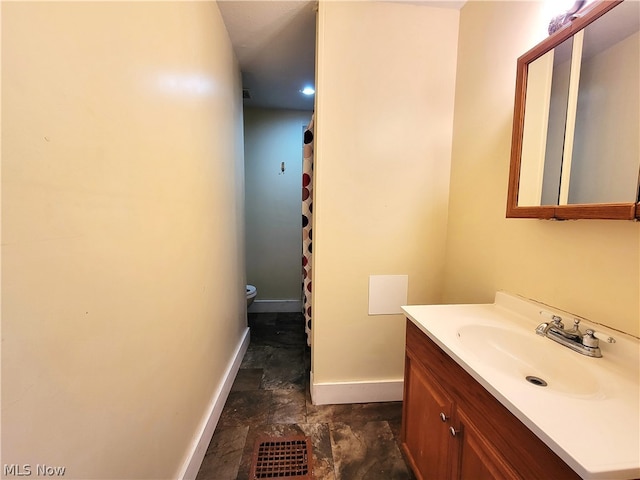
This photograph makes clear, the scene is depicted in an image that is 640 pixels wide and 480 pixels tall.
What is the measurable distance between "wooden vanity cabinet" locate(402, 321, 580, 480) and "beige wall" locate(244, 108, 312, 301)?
2.24 metres

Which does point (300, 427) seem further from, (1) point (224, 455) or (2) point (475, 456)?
(2) point (475, 456)

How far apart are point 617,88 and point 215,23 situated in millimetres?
1886

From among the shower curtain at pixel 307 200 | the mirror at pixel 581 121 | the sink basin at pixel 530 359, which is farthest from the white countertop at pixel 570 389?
the shower curtain at pixel 307 200

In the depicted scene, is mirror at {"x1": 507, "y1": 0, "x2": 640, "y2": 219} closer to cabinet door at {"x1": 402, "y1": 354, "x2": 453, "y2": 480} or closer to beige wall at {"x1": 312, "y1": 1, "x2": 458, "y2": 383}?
beige wall at {"x1": 312, "y1": 1, "x2": 458, "y2": 383}

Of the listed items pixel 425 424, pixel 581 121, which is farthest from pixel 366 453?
pixel 581 121

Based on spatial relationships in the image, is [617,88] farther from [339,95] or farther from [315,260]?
[315,260]

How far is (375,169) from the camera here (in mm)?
1646

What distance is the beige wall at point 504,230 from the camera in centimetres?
83

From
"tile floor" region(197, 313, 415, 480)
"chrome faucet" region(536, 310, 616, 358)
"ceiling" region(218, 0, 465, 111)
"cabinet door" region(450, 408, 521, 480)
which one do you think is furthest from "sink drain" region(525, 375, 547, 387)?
"ceiling" region(218, 0, 465, 111)

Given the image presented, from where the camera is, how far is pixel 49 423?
530mm

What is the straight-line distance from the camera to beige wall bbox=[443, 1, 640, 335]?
0.83 meters

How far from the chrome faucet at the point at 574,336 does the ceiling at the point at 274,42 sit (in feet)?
5.94

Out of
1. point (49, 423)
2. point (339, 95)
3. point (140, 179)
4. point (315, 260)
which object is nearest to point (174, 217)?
point (140, 179)

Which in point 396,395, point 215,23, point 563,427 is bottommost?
point 396,395
